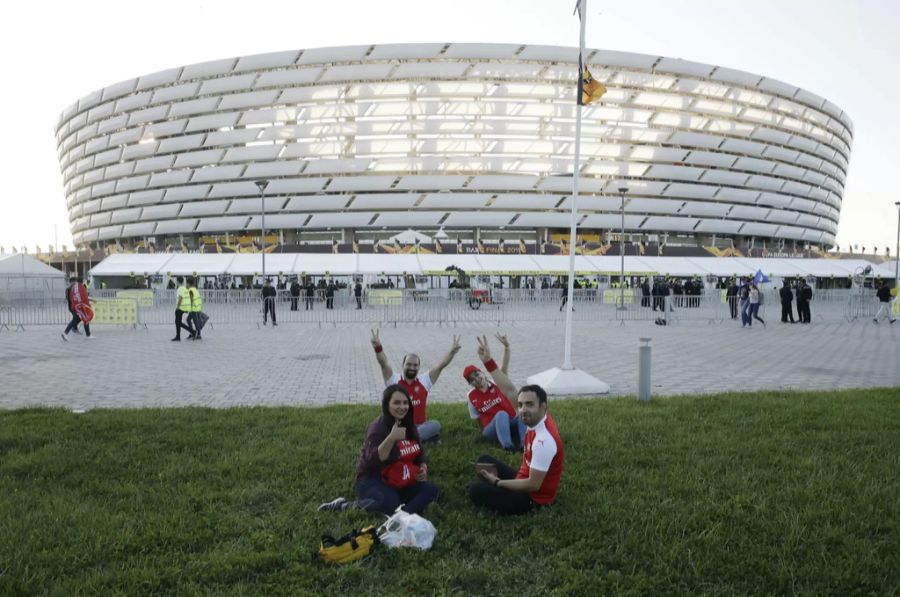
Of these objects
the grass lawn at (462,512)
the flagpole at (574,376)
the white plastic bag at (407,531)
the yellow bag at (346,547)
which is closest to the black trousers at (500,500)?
the grass lawn at (462,512)

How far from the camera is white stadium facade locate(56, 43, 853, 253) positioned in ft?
194

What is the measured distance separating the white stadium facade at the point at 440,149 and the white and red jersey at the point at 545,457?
49804 millimetres

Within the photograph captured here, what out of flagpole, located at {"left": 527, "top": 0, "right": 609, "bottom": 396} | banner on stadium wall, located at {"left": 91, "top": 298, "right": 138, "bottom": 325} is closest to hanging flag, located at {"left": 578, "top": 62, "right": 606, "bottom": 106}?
flagpole, located at {"left": 527, "top": 0, "right": 609, "bottom": 396}

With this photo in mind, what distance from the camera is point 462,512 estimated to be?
13.4 feet

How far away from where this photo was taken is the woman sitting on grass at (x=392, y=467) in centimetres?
401

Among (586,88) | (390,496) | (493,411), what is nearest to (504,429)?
(493,411)

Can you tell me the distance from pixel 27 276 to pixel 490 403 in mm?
34317

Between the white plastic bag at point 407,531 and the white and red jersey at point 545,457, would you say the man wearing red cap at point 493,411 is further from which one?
the white plastic bag at point 407,531

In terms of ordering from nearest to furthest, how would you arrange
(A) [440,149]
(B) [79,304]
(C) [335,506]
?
(C) [335,506], (B) [79,304], (A) [440,149]

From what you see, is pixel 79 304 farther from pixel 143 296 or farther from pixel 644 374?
pixel 644 374

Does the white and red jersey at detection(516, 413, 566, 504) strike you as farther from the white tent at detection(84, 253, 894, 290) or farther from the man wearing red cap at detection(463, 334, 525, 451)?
the white tent at detection(84, 253, 894, 290)

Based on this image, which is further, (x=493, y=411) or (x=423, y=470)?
(x=493, y=411)

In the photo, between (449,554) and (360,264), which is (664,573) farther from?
(360,264)

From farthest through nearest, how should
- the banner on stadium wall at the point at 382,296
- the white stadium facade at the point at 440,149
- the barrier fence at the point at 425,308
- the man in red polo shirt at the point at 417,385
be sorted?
the white stadium facade at the point at 440,149 < the banner on stadium wall at the point at 382,296 < the barrier fence at the point at 425,308 < the man in red polo shirt at the point at 417,385
